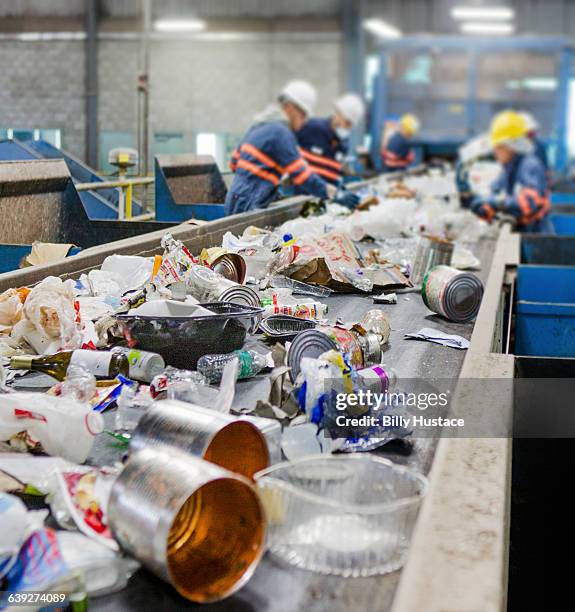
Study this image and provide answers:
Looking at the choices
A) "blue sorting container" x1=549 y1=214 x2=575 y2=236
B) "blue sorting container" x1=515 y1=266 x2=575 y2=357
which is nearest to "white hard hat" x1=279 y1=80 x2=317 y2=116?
"blue sorting container" x1=549 y1=214 x2=575 y2=236

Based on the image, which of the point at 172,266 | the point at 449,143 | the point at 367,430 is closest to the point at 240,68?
the point at 449,143

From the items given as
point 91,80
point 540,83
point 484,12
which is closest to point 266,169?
point 540,83

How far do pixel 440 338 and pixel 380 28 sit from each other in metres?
13.3

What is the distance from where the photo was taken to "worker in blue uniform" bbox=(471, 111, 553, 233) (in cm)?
608

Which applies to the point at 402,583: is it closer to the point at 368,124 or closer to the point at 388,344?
the point at 388,344

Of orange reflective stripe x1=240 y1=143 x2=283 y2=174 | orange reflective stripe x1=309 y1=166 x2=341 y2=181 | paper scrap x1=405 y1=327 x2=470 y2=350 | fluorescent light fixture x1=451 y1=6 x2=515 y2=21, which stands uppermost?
fluorescent light fixture x1=451 y1=6 x2=515 y2=21

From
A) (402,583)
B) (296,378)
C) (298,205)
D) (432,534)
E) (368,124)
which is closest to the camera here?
(402,583)

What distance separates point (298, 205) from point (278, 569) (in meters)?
4.25

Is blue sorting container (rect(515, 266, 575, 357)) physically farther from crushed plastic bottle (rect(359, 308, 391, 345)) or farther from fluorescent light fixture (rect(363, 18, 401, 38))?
fluorescent light fixture (rect(363, 18, 401, 38))

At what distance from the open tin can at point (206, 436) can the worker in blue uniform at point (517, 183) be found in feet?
16.6

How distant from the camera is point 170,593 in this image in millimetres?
1110

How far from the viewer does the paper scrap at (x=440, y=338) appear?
2.43 m

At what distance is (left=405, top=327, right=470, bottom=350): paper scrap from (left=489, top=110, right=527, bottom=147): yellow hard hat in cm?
409

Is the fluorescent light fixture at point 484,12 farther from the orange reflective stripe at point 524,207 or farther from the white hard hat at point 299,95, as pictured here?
the orange reflective stripe at point 524,207
